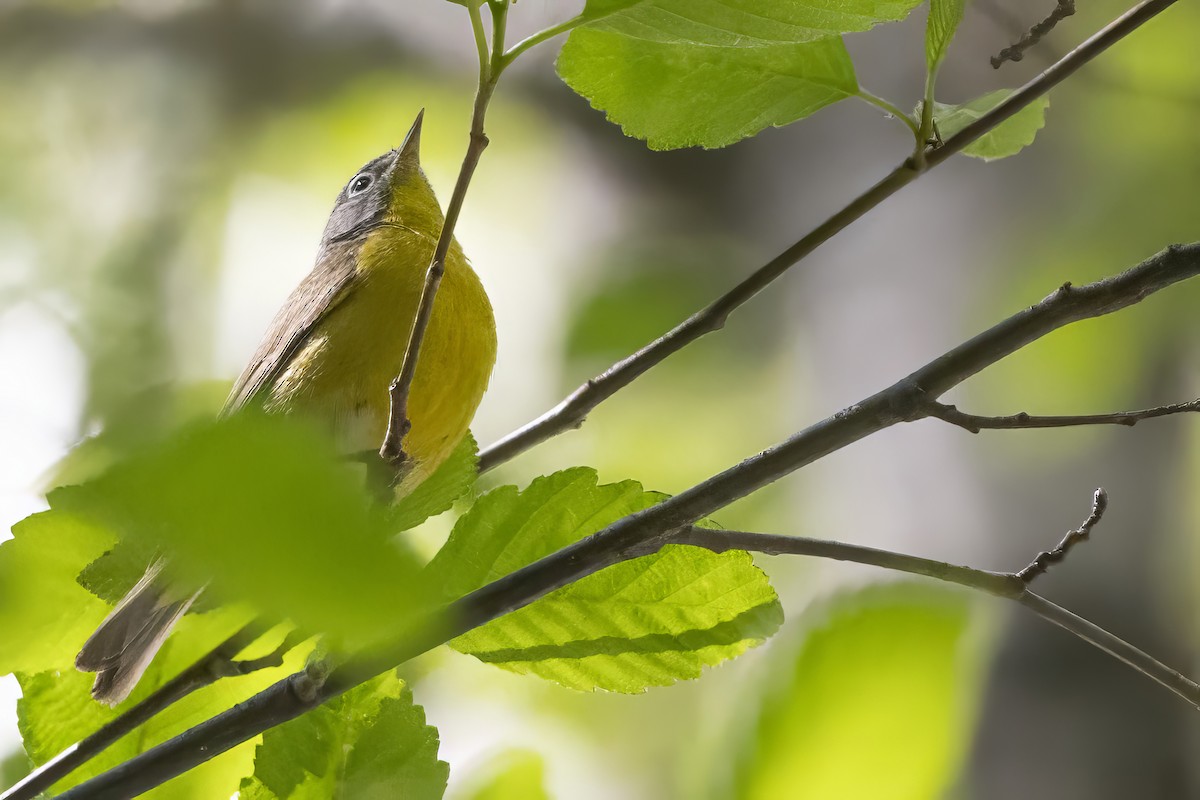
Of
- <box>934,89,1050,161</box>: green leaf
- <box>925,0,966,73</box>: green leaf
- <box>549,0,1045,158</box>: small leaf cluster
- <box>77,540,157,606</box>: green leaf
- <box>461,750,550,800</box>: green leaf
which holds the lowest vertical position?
<box>461,750,550,800</box>: green leaf

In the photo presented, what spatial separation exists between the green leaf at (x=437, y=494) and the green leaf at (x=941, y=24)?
312 millimetres

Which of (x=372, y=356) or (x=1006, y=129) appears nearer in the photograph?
(x=1006, y=129)

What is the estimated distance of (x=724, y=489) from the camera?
0.37 m

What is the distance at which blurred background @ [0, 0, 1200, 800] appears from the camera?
1433mm

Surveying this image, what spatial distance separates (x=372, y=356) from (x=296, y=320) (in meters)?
0.17

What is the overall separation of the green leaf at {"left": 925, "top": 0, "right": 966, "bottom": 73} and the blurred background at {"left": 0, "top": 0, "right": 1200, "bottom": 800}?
2.18ft

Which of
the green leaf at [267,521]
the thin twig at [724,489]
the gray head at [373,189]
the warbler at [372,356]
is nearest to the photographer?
the green leaf at [267,521]

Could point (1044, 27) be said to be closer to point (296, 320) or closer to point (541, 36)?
point (541, 36)

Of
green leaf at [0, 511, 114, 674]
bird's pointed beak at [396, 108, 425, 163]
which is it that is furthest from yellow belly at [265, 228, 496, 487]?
bird's pointed beak at [396, 108, 425, 163]

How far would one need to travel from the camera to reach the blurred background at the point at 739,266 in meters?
1.43

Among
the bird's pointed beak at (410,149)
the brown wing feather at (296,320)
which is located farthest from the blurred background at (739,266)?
the bird's pointed beak at (410,149)

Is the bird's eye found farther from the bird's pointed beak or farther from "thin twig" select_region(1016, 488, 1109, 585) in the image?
"thin twig" select_region(1016, 488, 1109, 585)

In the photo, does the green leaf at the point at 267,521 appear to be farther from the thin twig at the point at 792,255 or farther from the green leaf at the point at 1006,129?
the green leaf at the point at 1006,129

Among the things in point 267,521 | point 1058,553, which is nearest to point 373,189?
point 1058,553
